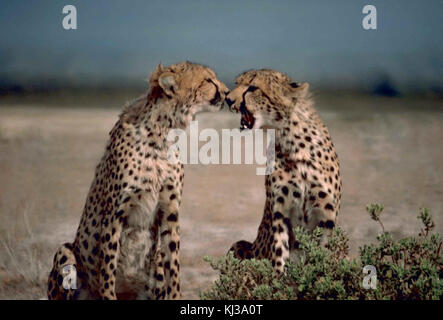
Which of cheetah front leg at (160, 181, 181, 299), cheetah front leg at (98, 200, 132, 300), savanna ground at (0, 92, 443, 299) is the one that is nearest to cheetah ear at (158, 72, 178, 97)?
cheetah front leg at (160, 181, 181, 299)

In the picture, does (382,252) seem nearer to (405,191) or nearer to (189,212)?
(189,212)

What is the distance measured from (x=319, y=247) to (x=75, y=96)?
304 inches

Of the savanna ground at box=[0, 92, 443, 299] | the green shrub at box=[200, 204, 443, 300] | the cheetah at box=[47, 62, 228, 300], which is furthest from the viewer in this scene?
the savanna ground at box=[0, 92, 443, 299]

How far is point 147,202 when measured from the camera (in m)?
4.96

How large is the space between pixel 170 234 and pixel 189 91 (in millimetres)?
762

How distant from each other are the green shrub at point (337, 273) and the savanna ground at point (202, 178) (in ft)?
4.81

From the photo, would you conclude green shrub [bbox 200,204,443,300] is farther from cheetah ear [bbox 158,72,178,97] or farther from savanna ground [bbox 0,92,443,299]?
savanna ground [bbox 0,92,443,299]

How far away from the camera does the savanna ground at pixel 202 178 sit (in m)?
7.17

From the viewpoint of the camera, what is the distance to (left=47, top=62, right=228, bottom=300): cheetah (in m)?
4.97

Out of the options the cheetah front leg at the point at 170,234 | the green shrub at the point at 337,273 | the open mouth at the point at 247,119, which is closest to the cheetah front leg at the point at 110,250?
the cheetah front leg at the point at 170,234

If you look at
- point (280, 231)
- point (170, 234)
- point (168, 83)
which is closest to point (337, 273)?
point (280, 231)

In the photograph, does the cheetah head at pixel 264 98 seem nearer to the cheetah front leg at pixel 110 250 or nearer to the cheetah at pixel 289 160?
the cheetah at pixel 289 160

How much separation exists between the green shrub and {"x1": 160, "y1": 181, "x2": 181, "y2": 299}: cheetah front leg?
24cm
